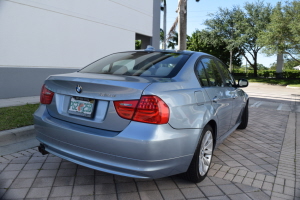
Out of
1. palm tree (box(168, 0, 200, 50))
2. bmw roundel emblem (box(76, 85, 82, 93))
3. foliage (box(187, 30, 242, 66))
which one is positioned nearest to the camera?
bmw roundel emblem (box(76, 85, 82, 93))

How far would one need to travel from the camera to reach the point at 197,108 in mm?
2877

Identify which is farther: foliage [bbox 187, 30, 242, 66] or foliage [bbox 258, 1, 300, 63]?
foliage [bbox 187, 30, 242, 66]

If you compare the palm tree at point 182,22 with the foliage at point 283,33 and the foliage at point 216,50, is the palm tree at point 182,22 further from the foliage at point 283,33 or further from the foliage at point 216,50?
the foliage at point 216,50

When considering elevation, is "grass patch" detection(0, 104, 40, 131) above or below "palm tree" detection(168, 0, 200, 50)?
below

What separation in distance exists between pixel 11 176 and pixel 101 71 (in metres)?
1.60

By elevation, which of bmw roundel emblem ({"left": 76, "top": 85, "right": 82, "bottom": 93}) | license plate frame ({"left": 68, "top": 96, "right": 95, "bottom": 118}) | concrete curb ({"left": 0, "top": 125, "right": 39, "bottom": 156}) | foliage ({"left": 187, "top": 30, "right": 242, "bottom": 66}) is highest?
foliage ({"left": 187, "top": 30, "right": 242, "bottom": 66})

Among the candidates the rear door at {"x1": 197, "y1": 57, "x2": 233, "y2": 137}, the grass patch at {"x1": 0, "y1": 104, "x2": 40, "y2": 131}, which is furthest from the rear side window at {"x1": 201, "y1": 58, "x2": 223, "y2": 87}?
the grass patch at {"x1": 0, "y1": 104, "x2": 40, "y2": 131}

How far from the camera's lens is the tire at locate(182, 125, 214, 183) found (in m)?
2.89

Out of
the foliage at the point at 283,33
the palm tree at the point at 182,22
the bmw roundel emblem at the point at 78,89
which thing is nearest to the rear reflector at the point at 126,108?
the bmw roundel emblem at the point at 78,89

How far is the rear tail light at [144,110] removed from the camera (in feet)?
7.84

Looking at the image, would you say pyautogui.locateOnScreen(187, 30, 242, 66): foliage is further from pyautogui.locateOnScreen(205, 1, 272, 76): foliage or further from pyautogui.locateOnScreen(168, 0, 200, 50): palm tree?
pyautogui.locateOnScreen(168, 0, 200, 50): palm tree

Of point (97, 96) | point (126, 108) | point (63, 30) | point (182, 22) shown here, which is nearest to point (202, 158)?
point (126, 108)

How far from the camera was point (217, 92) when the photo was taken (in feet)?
11.7

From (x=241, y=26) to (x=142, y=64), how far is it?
1235 inches
